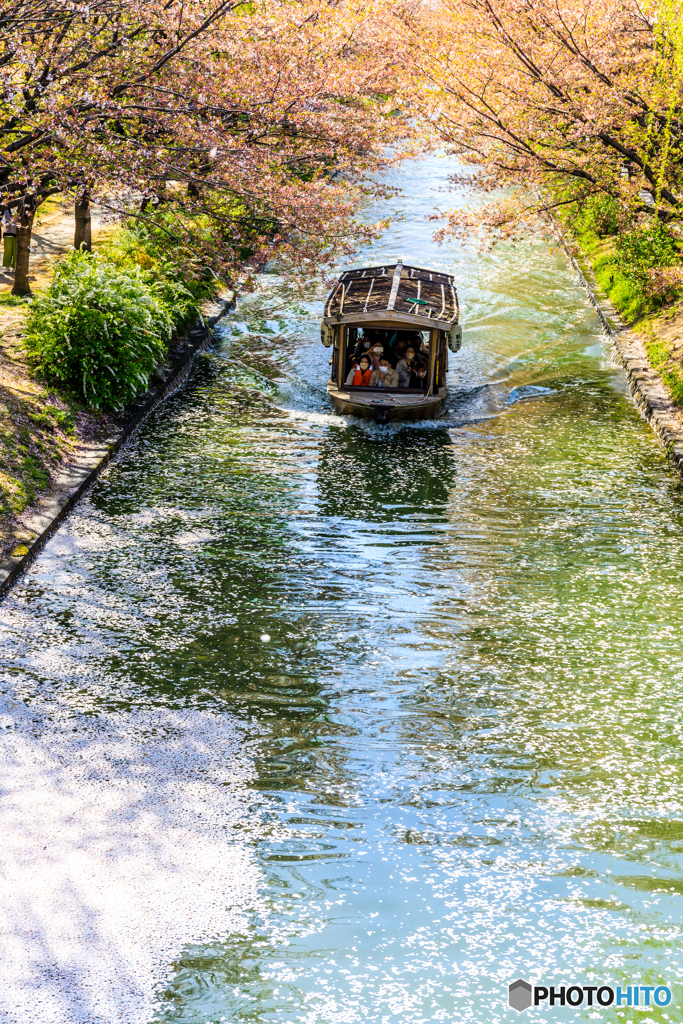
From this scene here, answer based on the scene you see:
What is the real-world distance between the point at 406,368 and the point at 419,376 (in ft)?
1.03

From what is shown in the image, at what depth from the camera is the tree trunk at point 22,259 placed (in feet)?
64.1

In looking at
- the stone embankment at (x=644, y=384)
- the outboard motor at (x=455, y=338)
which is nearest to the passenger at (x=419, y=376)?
the outboard motor at (x=455, y=338)

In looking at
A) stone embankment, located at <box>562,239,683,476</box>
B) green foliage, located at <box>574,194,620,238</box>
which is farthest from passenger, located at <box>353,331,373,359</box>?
green foliage, located at <box>574,194,620,238</box>

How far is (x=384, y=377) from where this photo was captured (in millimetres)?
20531

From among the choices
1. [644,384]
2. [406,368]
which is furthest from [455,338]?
[644,384]

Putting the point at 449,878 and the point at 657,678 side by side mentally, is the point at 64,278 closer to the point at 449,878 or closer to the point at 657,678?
the point at 657,678

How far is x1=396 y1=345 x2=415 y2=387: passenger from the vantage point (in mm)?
20484

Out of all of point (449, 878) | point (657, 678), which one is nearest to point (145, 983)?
point (449, 878)

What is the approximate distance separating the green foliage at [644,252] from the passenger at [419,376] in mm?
5820

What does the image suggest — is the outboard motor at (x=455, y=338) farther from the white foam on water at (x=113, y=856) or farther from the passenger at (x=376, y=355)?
the white foam on water at (x=113, y=856)

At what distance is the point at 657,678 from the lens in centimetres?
1075

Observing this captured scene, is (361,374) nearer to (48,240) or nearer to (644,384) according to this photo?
(644,384)

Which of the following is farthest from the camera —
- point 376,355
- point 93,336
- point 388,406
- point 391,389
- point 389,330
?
point 389,330

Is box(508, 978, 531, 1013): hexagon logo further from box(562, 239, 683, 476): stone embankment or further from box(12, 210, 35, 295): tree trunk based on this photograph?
box(12, 210, 35, 295): tree trunk
